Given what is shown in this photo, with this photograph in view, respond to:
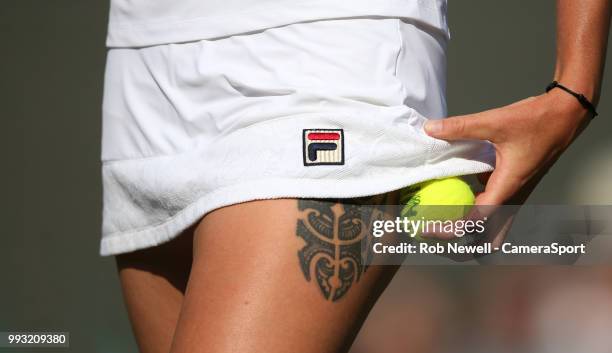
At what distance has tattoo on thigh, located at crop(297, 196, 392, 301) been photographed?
1182 millimetres

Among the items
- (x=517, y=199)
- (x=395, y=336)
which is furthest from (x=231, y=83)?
(x=395, y=336)

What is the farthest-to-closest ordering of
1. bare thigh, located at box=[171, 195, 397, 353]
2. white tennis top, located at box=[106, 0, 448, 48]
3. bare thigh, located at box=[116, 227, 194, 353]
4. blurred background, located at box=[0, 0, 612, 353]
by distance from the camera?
blurred background, located at box=[0, 0, 612, 353]
bare thigh, located at box=[116, 227, 194, 353]
white tennis top, located at box=[106, 0, 448, 48]
bare thigh, located at box=[171, 195, 397, 353]

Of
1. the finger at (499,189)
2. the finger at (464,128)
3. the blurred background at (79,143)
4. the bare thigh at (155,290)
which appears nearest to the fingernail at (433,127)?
the finger at (464,128)

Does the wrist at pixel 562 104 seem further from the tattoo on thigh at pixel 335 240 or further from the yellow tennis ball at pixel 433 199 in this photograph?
the tattoo on thigh at pixel 335 240

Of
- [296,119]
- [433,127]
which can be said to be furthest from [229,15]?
[433,127]

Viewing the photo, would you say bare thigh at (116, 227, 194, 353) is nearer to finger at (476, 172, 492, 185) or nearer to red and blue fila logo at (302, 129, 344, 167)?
red and blue fila logo at (302, 129, 344, 167)

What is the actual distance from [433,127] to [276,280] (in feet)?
0.98

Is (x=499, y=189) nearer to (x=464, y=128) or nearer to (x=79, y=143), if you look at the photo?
(x=464, y=128)

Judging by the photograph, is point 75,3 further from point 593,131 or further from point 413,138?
point 413,138

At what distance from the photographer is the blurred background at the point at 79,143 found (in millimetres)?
3674

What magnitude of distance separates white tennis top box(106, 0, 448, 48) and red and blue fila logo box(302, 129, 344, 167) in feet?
0.52

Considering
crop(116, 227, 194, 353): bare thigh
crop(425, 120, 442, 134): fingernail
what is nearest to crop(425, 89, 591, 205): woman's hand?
crop(425, 120, 442, 134): fingernail

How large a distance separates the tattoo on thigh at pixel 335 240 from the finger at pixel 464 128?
0.12 meters

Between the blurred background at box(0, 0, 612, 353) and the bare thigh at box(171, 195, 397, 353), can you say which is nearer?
the bare thigh at box(171, 195, 397, 353)
